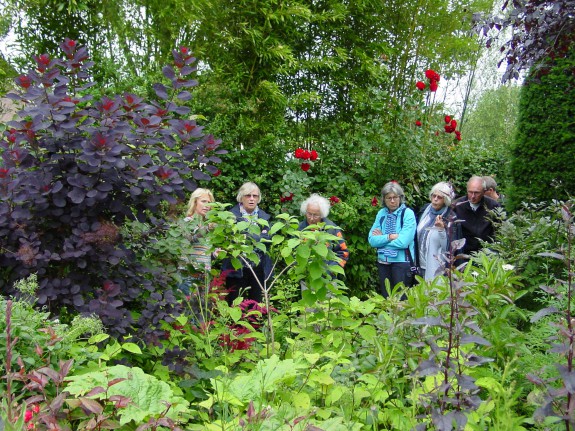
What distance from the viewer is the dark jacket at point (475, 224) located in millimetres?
5387

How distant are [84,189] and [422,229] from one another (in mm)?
3814

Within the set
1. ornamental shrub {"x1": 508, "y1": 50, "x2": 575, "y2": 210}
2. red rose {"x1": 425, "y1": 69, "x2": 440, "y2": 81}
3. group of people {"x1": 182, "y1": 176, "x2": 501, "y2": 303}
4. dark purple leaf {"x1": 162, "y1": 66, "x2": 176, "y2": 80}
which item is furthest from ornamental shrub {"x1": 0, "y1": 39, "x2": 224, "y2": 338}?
red rose {"x1": 425, "y1": 69, "x2": 440, "y2": 81}

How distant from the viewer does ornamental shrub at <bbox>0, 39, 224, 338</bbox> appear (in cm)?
256

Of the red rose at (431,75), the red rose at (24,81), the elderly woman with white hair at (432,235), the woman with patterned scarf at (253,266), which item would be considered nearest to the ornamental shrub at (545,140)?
the elderly woman with white hair at (432,235)

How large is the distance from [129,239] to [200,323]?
1.76 feet

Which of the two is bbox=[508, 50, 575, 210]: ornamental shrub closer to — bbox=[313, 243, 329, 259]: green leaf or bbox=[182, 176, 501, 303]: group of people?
bbox=[182, 176, 501, 303]: group of people

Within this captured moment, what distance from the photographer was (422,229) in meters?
5.70

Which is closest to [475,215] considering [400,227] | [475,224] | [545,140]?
[475,224]

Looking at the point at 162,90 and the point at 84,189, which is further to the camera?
the point at 162,90

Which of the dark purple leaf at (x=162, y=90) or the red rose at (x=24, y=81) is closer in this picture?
the red rose at (x=24, y=81)

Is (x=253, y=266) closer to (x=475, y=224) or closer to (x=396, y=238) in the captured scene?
(x=396, y=238)

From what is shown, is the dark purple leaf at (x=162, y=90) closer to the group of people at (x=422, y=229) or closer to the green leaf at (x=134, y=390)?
the green leaf at (x=134, y=390)

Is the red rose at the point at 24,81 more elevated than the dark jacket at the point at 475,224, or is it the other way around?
the red rose at the point at 24,81

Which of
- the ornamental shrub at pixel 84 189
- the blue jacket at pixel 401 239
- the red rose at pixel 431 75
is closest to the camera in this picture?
the ornamental shrub at pixel 84 189
